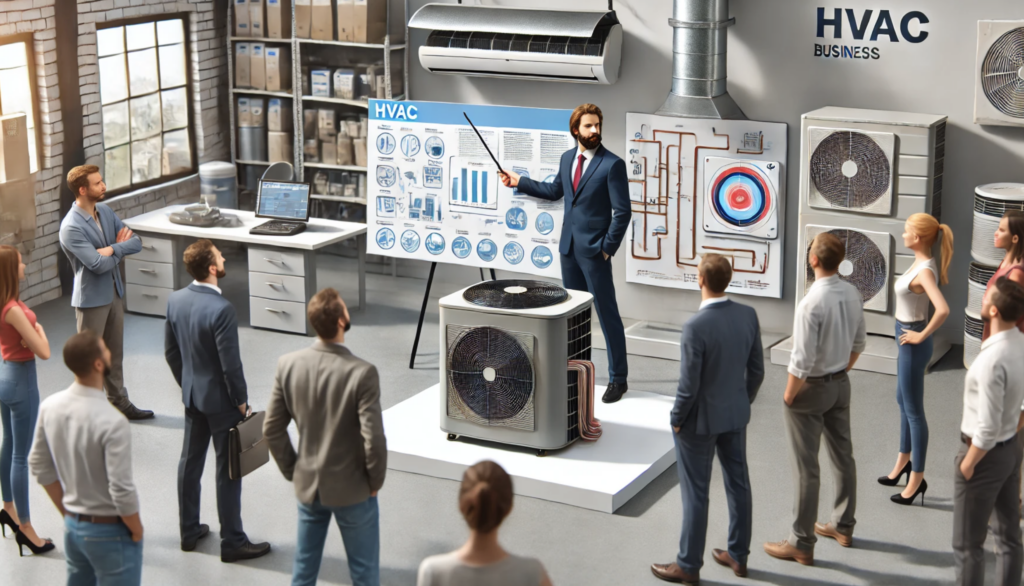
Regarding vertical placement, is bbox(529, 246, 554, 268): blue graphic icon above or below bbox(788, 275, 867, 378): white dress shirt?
below

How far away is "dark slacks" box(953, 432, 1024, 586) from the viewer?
12.7 feet

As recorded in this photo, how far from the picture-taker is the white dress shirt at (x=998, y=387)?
3.75 metres

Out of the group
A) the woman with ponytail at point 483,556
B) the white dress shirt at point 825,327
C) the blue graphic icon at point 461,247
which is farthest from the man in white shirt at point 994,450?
the blue graphic icon at point 461,247

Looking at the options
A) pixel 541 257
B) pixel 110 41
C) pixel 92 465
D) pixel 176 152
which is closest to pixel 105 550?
pixel 92 465

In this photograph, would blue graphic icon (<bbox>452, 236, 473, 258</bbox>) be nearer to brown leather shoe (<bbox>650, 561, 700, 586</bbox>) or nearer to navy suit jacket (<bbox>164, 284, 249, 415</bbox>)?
navy suit jacket (<bbox>164, 284, 249, 415</bbox>)

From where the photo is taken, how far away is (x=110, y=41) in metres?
8.66

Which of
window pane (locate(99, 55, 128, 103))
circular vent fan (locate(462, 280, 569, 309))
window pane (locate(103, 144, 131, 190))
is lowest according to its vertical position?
circular vent fan (locate(462, 280, 569, 309))

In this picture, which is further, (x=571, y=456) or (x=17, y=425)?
(x=571, y=456)

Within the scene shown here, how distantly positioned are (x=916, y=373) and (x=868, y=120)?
2.38 m

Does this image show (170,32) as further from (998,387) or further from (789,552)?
(998,387)

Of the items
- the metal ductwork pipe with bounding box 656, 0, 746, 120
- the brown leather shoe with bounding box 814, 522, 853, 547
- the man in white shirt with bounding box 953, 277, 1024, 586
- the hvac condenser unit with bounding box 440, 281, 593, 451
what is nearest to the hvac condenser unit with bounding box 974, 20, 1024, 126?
the metal ductwork pipe with bounding box 656, 0, 746, 120

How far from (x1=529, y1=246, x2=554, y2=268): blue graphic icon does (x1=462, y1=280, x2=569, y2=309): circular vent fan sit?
107 cm

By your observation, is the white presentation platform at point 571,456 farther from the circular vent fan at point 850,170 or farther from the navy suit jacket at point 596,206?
the circular vent fan at point 850,170

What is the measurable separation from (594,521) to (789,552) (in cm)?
88
